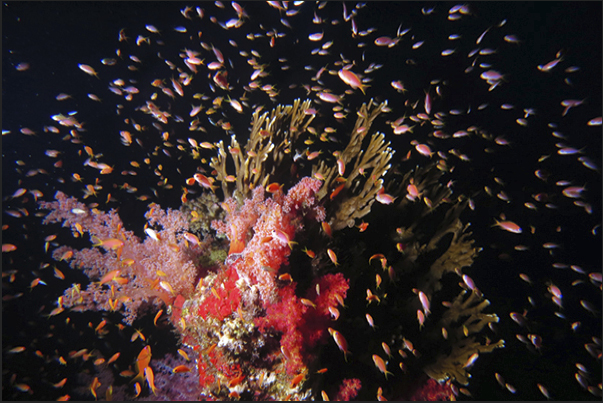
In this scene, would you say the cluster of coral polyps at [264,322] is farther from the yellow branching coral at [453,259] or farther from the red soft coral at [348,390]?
the yellow branching coral at [453,259]

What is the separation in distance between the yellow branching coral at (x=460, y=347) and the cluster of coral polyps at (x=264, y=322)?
1.98 meters

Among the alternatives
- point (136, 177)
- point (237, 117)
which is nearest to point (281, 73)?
point (237, 117)

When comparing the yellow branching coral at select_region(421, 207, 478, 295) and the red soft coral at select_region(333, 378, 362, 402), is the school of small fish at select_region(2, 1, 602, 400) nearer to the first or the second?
the yellow branching coral at select_region(421, 207, 478, 295)

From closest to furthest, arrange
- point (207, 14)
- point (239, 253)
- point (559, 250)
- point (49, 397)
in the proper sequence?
point (239, 253) < point (49, 397) < point (559, 250) < point (207, 14)

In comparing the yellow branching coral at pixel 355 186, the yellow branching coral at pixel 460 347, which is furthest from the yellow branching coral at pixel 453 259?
the yellow branching coral at pixel 355 186

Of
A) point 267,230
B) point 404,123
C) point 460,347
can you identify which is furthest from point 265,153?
point 404,123

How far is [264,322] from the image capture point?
2.63 metres

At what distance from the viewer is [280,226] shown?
2914 mm

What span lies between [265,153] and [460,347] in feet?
14.3

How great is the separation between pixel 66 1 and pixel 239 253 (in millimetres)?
16213

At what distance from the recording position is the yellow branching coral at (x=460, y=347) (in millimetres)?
3248

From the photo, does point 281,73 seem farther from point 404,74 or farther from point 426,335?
point 426,335

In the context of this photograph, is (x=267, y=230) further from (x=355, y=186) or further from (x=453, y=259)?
(x=453, y=259)

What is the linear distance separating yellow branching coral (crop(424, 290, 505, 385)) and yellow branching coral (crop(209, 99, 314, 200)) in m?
3.69
